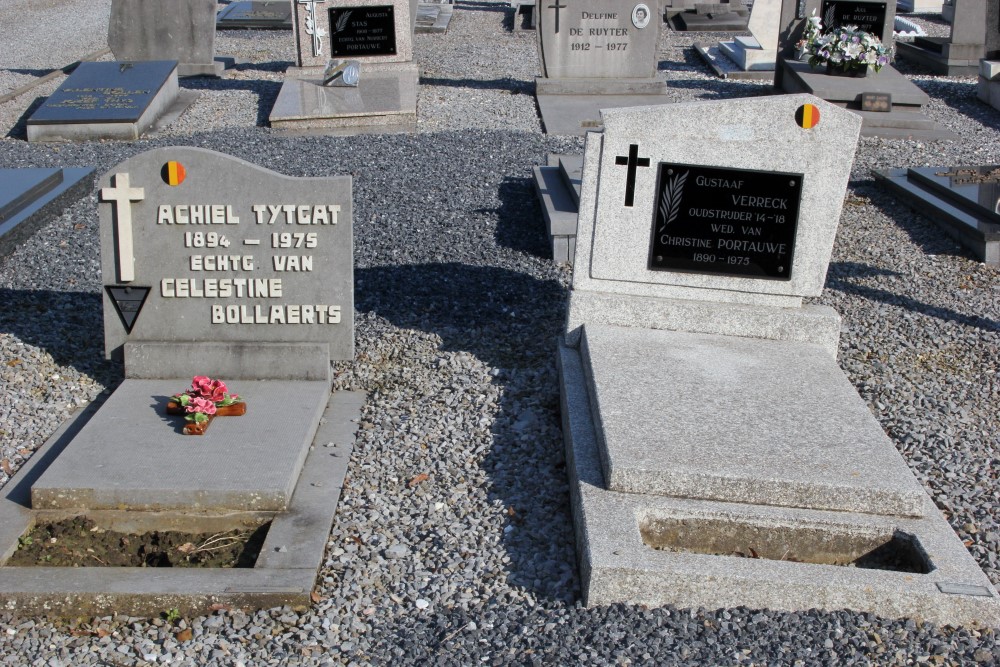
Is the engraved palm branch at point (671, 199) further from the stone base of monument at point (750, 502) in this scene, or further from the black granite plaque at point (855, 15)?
the black granite plaque at point (855, 15)

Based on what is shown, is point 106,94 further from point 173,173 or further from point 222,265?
point 222,265

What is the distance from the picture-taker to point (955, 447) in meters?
4.91

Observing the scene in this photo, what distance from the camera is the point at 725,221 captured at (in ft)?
17.8

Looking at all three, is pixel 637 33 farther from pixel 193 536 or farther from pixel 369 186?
pixel 193 536

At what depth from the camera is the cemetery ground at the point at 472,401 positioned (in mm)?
3486

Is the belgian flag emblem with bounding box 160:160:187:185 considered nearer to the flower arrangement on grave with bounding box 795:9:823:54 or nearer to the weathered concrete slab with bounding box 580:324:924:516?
the weathered concrete slab with bounding box 580:324:924:516

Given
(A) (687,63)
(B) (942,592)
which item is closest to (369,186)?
(B) (942,592)

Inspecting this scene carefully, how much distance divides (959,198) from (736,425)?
483 centimetres

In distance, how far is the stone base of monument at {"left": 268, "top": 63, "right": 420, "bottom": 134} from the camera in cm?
1079

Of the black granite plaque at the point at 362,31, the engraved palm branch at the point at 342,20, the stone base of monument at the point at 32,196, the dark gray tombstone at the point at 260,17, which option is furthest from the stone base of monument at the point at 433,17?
the stone base of monument at the point at 32,196

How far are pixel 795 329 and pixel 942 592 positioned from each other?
Answer: 213cm

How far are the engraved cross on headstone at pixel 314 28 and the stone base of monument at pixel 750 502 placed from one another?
9116mm

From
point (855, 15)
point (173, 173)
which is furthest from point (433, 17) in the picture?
point (173, 173)

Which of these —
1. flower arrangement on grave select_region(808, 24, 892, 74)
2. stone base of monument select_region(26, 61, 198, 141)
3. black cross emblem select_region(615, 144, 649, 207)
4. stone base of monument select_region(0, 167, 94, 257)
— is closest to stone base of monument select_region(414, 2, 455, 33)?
stone base of monument select_region(26, 61, 198, 141)
